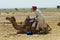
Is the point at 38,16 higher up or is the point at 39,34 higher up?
the point at 38,16

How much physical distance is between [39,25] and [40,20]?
0.30 metres

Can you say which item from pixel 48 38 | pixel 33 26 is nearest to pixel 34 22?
pixel 33 26

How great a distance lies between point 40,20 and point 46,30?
864 millimetres

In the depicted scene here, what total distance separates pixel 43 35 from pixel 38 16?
1.13 metres

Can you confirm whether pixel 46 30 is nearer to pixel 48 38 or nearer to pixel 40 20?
pixel 40 20

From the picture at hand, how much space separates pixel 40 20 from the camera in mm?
15641

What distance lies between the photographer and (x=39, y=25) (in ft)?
51.5

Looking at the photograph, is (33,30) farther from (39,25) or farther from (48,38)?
(48,38)

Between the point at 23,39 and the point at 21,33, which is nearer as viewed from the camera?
the point at 23,39

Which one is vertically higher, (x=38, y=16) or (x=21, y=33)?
(x=38, y=16)

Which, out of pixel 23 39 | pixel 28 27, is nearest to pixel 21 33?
pixel 28 27

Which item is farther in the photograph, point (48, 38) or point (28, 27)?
point (28, 27)

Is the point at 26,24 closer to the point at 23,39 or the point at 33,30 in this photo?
the point at 33,30

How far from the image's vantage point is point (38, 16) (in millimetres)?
15703
